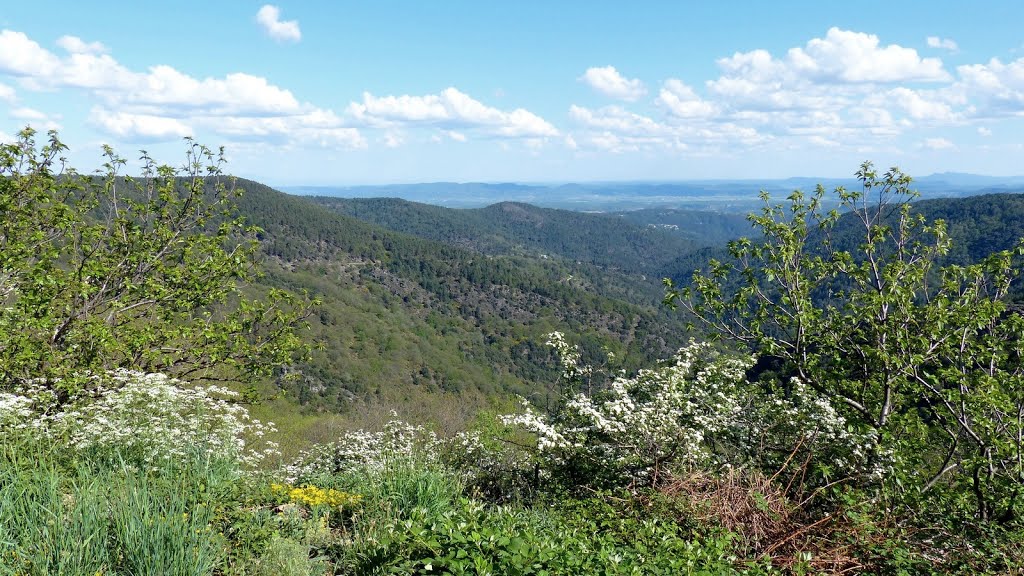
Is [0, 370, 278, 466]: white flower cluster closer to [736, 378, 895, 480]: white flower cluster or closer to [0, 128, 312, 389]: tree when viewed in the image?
[0, 128, 312, 389]: tree

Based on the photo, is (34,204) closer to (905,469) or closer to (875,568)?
(875,568)

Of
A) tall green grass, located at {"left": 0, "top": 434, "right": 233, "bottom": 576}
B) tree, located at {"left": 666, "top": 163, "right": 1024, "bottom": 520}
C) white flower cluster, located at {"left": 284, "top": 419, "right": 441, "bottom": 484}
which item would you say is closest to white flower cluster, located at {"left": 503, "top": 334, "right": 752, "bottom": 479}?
tree, located at {"left": 666, "top": 163, "right": 1024, "bottom": 520}

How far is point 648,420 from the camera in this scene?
790cm

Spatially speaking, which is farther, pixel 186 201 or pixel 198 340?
pixel 186 201

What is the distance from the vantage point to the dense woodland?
11.2 feet

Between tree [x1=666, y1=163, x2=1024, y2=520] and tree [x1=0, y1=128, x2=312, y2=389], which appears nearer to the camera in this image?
tree [x1=666, y1=163, x2=1024, y2=520]

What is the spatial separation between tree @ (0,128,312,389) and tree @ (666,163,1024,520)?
7395mm

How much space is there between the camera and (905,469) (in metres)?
6.89

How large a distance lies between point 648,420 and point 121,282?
877cm

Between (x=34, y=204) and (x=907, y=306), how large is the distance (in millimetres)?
13511

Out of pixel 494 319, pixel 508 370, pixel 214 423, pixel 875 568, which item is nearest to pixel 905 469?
pixel 875 568

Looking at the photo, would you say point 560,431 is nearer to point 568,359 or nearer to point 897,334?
point 568,359

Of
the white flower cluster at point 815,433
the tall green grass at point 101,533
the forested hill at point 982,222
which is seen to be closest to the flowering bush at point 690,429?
the white flower cluster at point 815,433

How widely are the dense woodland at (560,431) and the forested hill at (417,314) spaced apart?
73929 millimetres
